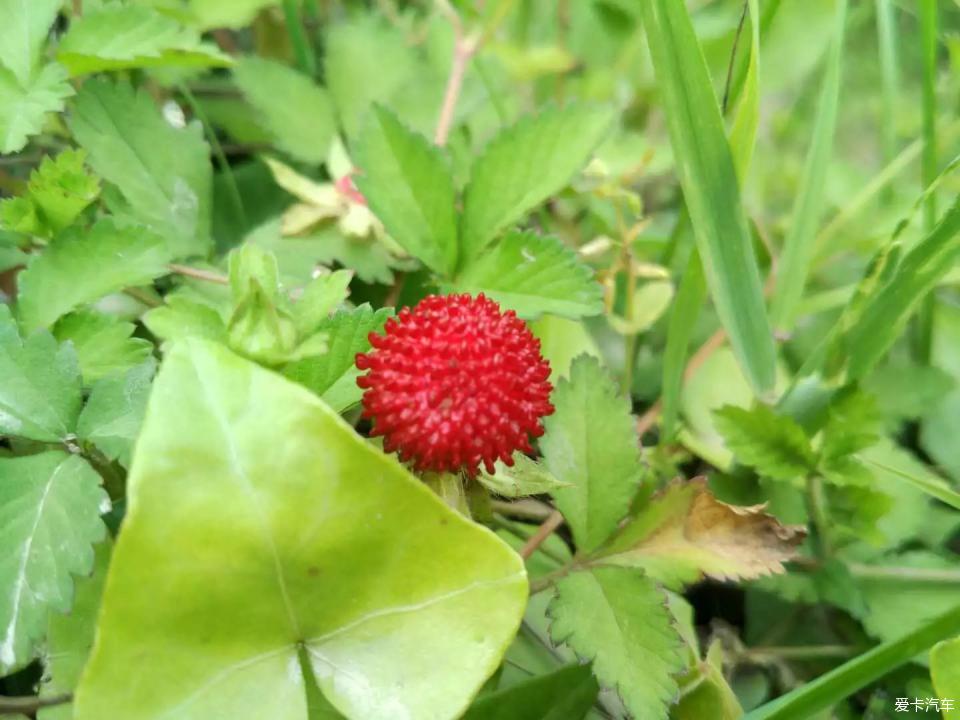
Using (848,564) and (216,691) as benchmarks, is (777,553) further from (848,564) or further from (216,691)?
(216,691)

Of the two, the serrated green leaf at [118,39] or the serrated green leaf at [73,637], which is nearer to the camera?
the serrated green leaf at [73,637]

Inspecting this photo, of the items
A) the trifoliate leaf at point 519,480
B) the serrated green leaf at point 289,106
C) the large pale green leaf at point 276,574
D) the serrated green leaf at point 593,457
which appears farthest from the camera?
the serrated green leaf at point 289,106

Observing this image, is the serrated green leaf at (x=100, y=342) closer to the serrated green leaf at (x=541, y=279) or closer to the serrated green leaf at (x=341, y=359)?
the serrated green leaf at (x=341, y=359)

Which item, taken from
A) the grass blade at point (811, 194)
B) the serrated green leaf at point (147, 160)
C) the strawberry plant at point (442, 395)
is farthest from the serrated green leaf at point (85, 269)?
the grass blade at point (811, 194)

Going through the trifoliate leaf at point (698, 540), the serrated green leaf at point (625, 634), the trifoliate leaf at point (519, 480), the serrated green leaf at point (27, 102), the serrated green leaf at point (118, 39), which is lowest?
the serrated green leaf at point (625, 634)

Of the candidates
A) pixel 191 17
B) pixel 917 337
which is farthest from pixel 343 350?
pixel 917 337

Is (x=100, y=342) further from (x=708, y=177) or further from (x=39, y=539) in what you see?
(x=708, y=177)

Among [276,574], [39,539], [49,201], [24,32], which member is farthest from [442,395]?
[24,32]
